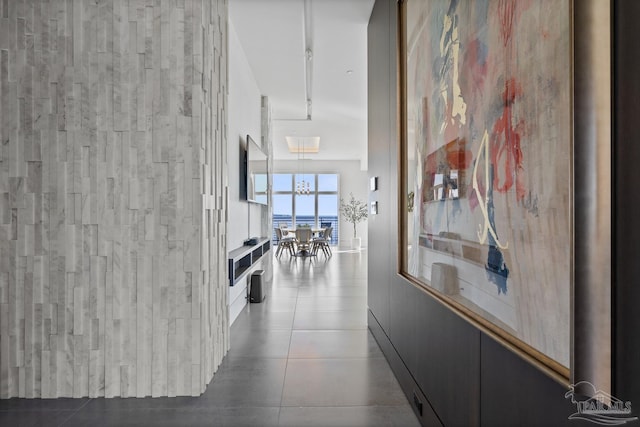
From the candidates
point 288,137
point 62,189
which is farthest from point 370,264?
point 288,137

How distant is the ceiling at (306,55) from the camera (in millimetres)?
3588

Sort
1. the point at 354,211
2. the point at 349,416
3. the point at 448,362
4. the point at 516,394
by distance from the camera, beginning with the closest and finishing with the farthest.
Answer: the point at 516,394 → the point at 448,362 → the point at 349,416 → the point at 354,211

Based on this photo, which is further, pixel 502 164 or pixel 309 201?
pixel 309 201

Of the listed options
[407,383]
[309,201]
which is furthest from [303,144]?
[407,383]

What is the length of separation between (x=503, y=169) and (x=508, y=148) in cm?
7

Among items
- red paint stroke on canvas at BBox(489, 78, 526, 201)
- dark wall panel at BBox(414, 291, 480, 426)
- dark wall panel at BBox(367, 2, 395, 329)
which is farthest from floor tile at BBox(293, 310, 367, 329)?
red paint stroke on canvas at BBox(489, 78, 526, 201)

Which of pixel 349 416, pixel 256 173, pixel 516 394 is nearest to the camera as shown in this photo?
pixel 516 394

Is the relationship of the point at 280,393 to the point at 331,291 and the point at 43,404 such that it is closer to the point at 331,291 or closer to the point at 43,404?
the point at 43,404

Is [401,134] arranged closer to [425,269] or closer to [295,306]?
[425,269]

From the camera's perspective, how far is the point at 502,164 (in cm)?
116

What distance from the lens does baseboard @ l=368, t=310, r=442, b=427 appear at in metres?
1.86

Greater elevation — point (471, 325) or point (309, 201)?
point (309, 201)

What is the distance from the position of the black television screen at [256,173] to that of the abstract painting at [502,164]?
3419 mm
